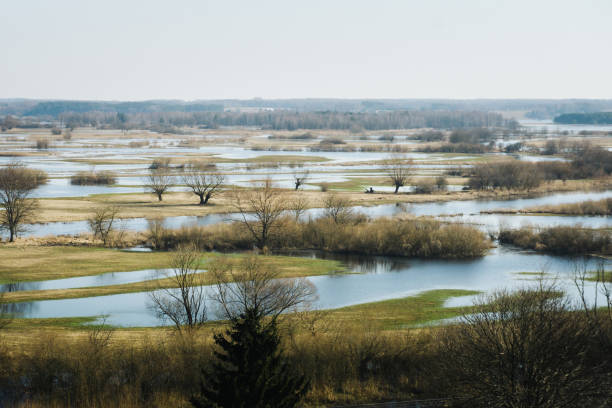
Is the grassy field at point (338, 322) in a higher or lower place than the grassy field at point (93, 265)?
higher

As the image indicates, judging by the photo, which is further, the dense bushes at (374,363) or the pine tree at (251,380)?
the dense bushes at (374,363)

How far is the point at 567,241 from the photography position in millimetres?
44531

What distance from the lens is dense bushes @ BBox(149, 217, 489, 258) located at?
43.8 m

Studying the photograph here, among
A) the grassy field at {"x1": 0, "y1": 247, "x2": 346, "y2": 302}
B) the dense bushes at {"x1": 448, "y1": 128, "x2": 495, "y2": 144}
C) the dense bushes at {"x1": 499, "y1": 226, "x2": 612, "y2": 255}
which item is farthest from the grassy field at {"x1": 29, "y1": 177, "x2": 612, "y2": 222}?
the dense bushes at {"x1": 448, "y1": 128, "x2": 495, "y2": 144}

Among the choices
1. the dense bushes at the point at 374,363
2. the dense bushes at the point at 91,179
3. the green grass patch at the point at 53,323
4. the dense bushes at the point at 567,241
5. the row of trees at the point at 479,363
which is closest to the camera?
the row of trees at the point at 479,363

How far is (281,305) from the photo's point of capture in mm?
25969

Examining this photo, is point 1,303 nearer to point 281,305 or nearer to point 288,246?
point 281,305

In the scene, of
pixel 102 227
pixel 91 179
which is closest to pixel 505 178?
pixel 102 227

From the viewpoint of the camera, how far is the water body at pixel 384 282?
30.8m

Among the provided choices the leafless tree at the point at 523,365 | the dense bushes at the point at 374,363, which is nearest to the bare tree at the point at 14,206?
the dense bushes at the point at 374,363

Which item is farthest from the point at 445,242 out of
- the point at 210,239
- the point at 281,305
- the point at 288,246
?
the point at 281,305

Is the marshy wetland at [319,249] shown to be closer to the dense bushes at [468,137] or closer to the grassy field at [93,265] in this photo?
the grassy field at [93,265]

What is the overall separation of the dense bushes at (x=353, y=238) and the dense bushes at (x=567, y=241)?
11.0ft

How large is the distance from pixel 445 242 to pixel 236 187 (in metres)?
29.6
